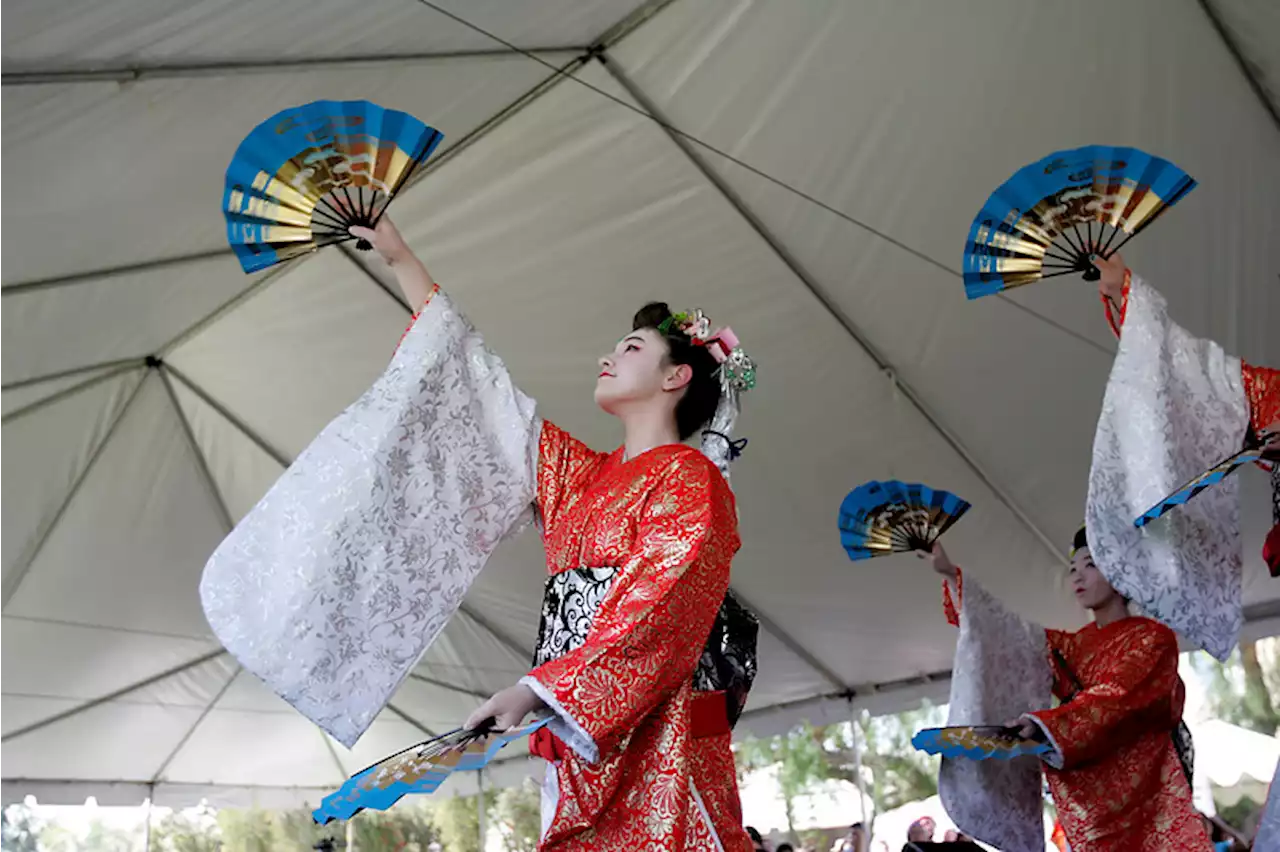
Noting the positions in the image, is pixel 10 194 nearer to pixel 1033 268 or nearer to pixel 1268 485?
pixel 1033 268

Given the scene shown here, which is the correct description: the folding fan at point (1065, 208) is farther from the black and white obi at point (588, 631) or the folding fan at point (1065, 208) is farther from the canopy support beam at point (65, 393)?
the canopy support beam at point (65, 393)

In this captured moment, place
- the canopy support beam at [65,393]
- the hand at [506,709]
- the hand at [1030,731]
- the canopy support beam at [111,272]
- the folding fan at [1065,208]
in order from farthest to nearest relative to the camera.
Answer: the canopy support beam at [65,393]
the canopy support beam at [111,272]
the hand at [1030,731]
the folding fan at [1065,208]
the hand at [506,709]

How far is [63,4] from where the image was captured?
100 inches

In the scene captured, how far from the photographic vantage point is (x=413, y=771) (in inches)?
55.1

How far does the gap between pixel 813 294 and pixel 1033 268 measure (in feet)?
5.68

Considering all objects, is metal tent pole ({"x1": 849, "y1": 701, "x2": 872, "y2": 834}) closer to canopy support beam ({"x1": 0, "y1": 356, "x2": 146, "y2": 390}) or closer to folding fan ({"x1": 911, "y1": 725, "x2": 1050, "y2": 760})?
folding fan ({"x1": 911, "y1": 725, "x2": 1050, "y2": 760})

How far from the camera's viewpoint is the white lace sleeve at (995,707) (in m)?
3.33

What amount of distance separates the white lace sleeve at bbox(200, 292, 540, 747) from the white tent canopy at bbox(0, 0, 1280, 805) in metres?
1.33

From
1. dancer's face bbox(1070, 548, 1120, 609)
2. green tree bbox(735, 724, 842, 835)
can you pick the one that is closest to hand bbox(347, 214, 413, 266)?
dancer's face bbox(1070, 548, 1120, 609)

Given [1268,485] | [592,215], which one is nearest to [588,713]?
[592,215]

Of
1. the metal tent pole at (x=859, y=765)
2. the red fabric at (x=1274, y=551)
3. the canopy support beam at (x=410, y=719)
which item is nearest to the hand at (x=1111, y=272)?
the red fabric at (x=1274, y=551)

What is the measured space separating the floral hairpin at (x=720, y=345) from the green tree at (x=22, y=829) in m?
14.0

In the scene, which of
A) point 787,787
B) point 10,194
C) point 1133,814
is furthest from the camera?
point 787,787

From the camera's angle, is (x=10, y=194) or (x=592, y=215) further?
(x=592, y=215)
